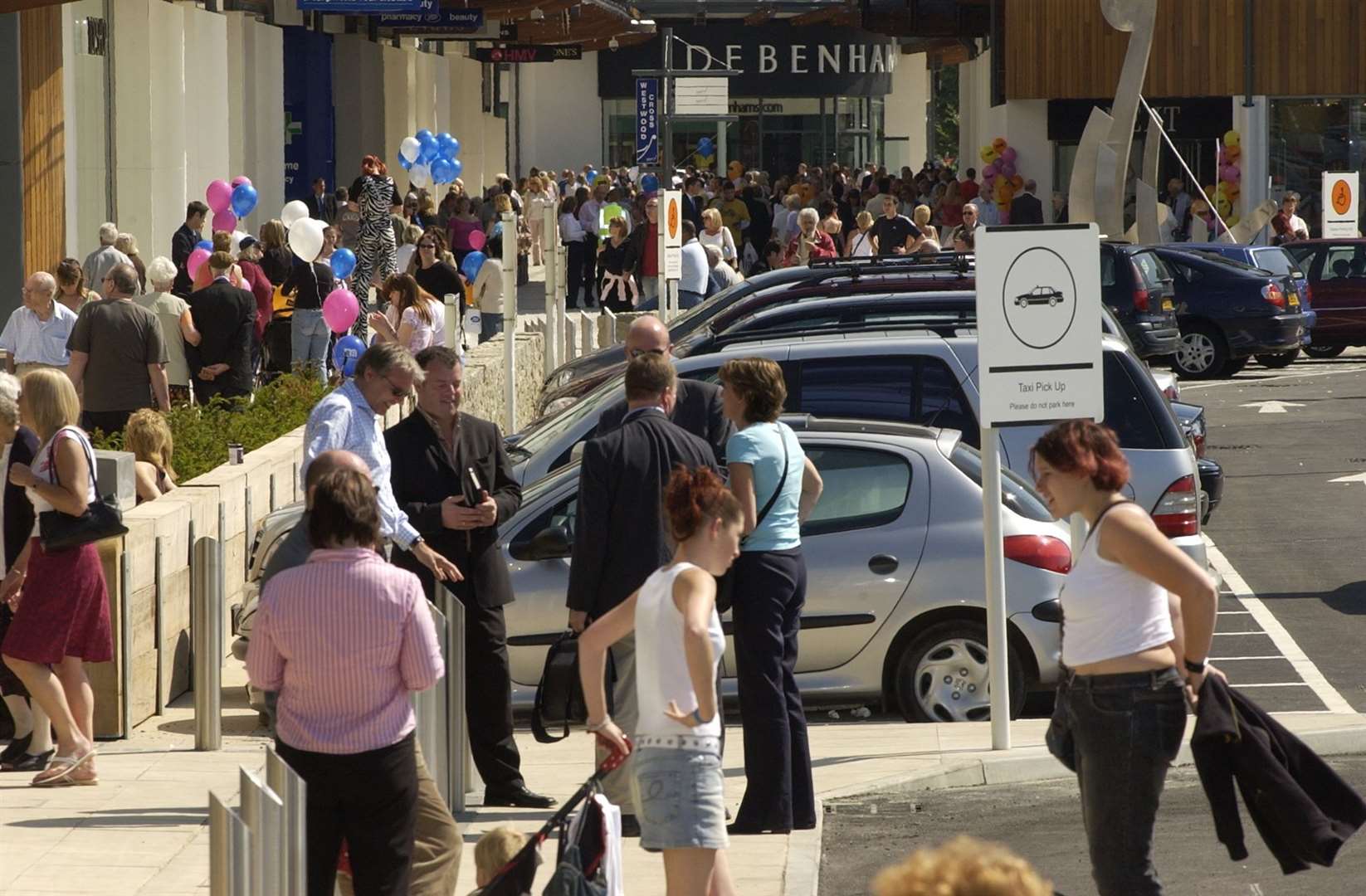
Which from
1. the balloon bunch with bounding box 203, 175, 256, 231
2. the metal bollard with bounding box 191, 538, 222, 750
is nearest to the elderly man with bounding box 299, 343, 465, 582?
the metal bollard with bounding box 191, 538, 222, 750

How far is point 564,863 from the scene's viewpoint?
532 centimetres

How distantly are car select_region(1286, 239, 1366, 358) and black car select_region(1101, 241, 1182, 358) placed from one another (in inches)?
181

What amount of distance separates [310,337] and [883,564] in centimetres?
1131

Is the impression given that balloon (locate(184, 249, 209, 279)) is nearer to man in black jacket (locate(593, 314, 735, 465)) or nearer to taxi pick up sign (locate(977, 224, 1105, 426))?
man in black jacket (locate(593, 314, 735, 465))

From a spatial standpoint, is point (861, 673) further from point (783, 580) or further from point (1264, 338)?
point (1264, 338)

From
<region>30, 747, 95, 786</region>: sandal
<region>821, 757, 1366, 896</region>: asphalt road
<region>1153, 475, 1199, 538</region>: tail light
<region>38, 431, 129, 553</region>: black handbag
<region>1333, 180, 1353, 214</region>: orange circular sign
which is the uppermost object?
<region>1333, 180, 1353, 214</region>: orange circular sign

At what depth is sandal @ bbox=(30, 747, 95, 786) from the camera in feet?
28.8

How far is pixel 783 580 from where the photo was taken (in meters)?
7.87

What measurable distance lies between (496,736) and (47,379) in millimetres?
2316

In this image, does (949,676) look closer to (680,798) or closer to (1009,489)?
(1009,489)

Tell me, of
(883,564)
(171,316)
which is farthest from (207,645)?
(171,316)

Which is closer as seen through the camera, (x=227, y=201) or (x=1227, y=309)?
(x=227, y=201)

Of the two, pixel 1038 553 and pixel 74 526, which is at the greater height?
pixel 74 526

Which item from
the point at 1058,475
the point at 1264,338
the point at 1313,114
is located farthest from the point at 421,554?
the point at 1313,114
